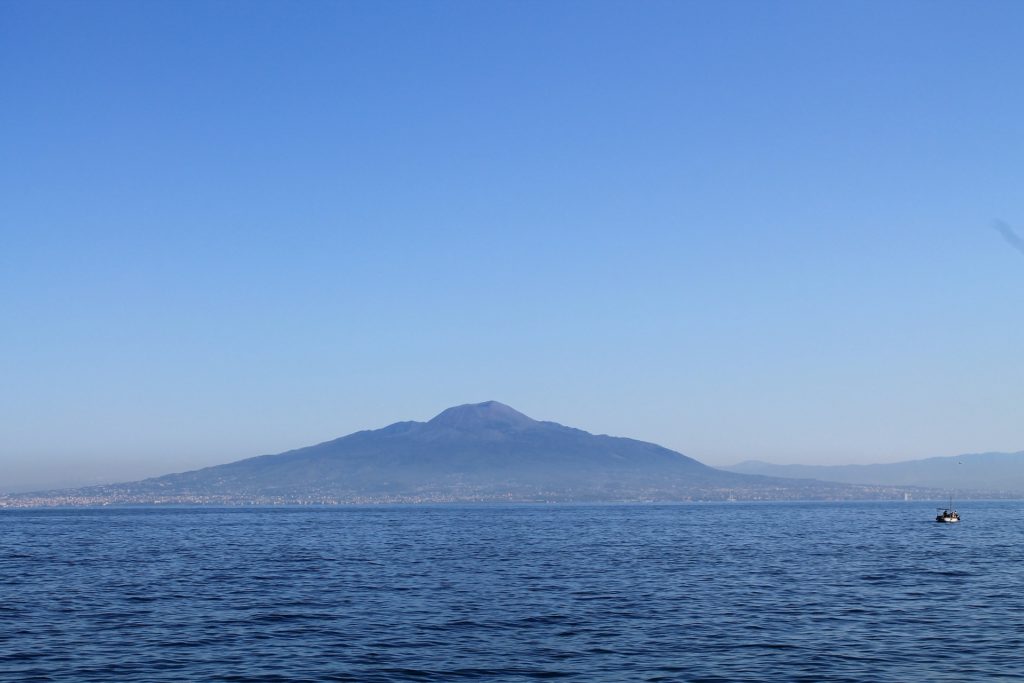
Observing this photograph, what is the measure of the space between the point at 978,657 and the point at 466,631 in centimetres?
2150

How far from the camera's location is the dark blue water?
124 ft

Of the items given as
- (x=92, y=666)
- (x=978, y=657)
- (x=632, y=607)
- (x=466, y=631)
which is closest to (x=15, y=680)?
(x=92, y=666)

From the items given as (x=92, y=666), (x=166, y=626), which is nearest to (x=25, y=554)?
(x=166, y=626)

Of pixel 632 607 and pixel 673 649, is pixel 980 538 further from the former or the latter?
pixel 673 649

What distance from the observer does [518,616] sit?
5078 cm

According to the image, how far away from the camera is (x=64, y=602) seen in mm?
57969

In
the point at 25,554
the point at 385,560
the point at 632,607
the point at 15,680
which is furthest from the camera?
the point at 25,554

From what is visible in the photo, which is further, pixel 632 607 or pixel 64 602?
pixel 64 602

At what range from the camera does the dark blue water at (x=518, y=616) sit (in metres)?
37.9

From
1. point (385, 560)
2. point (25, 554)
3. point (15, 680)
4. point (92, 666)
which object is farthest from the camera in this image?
point (25, 554)

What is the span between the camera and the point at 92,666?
3859 centimetres

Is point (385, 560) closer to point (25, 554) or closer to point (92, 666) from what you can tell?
point (25, 554)

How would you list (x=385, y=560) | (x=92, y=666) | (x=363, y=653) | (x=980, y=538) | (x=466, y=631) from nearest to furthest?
(x=92, y=666)
(x=363, y=653)
(x=466, y=631)
(x=385, y=560)
(x=980, y=538)

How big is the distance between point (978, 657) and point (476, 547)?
7225cm
